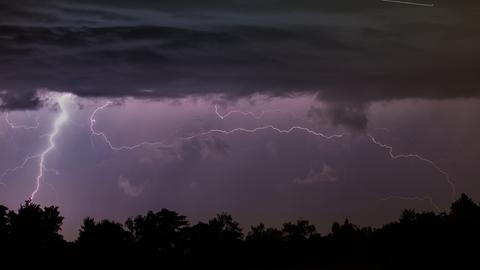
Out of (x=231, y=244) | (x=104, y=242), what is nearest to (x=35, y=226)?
(x=104, y=242)

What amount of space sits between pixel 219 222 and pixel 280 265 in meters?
5.70

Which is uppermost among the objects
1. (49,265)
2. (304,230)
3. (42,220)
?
(304,230)

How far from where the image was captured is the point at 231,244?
1711 inches

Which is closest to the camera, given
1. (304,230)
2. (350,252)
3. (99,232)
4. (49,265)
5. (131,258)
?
(49,265)

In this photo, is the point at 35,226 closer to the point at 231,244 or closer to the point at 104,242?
the point at 104,242

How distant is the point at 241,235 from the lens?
45812 millimetres

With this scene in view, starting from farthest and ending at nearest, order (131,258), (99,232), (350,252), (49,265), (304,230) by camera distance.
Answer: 1. (304,230)
2. (350,252)
3. (99,232)
4. (131,258)
5. (49,265)

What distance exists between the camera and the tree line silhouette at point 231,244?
35000 mm

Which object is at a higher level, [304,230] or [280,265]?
[304,230]

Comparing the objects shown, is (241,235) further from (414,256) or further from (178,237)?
Answer: (414,256)

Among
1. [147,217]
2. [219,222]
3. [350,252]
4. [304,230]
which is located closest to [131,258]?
[147,217]

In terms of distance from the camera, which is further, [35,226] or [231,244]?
[231,244]

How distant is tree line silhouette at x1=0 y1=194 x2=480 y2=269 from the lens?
3500cm

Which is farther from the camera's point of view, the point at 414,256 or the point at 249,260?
the point at 249,260
